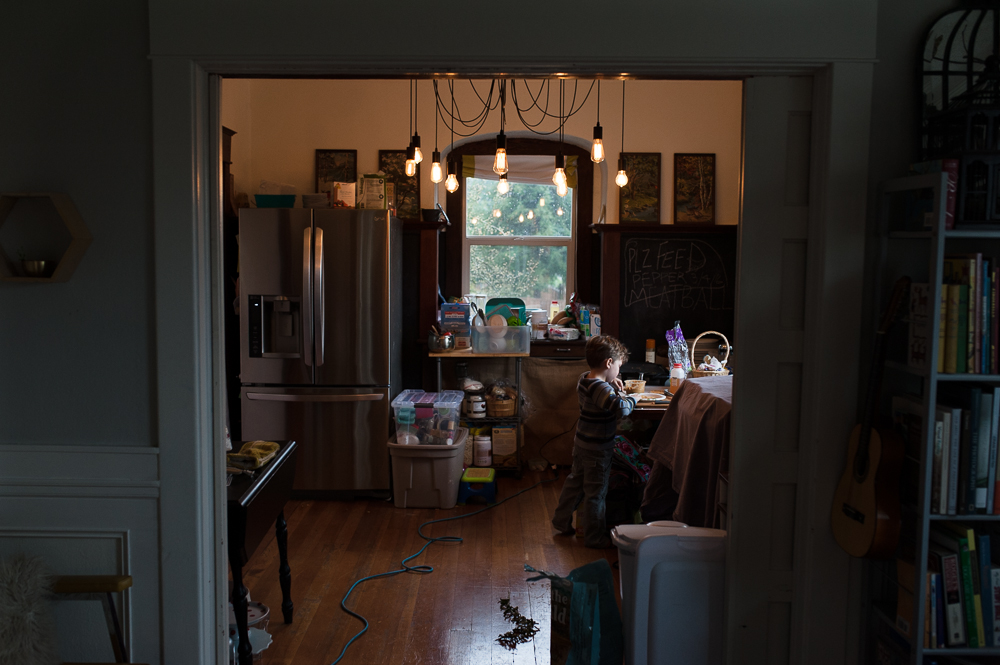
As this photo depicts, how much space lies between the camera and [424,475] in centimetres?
423

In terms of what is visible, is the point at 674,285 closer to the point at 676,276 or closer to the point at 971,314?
the point at 676,276

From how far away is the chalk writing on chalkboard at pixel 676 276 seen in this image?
5.07m

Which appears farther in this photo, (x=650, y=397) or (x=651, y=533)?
(x=650, y=397)

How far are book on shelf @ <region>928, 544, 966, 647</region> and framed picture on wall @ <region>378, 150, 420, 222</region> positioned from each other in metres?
3.95

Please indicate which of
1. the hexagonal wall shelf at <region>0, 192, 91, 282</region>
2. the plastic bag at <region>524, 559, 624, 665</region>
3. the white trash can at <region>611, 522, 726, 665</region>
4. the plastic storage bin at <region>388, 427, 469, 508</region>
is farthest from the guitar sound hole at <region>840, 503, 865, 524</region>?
the plastic storage bin at <region>388, 427, 469, 508</region>

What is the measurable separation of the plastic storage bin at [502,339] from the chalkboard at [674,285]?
0.80m

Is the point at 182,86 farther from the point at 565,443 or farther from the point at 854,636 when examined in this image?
the point at 565,443

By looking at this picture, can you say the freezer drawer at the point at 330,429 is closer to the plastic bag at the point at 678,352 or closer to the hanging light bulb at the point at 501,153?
the hanging light bulb at the point at 501,153

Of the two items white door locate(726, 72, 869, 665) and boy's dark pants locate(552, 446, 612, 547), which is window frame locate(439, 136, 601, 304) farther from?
white door locate(726, 72, 869, 665)

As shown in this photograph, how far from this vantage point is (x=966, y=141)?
1748 millimetres

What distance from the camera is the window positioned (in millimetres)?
5332

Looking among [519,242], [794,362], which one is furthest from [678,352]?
[794,362]

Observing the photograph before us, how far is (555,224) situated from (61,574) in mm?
4015

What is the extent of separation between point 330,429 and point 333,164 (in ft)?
6.32
